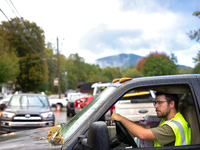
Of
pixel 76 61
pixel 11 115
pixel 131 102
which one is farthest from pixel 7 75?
pixel 76 61

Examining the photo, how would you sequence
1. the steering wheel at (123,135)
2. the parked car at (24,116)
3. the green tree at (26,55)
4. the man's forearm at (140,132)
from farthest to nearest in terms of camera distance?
the green tree at (26,55) < the parked car at (24,116) < the steering wheel at (123,135) < the man's forearm at (140,132)

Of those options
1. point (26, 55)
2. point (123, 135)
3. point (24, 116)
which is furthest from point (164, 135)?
point (26, 55)

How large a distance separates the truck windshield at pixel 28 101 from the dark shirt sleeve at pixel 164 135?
9064 mm

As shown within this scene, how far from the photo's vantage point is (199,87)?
90.4 inches

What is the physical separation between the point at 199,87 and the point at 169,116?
484 millimetres

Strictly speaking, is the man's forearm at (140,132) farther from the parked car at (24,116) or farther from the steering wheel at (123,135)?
the parked car at (24,116)

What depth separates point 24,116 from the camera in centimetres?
989

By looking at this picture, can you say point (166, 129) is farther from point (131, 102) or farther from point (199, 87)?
point (131, 102)

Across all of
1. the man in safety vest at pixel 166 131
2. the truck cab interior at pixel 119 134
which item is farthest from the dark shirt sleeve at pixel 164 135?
the truck cab interior at pixel 119 134

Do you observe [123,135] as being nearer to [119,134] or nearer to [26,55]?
[119,134]

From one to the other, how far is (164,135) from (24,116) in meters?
→ 8.24

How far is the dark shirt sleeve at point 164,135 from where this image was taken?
92.4 inches

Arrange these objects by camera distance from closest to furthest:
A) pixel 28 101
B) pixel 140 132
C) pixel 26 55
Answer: pixel 140 132 → pixel 28 101 → pixel 26 55

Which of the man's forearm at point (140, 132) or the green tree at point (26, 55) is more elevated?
the green tree at point (26, 55)
